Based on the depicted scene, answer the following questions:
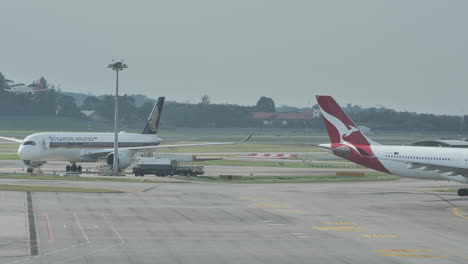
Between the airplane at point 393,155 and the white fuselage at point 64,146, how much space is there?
36.7 metres

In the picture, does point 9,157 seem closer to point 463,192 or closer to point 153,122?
point 153,122

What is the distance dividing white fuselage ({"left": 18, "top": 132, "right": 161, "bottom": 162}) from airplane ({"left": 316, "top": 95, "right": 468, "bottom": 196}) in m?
36.7

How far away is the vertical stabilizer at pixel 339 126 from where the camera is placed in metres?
70.6

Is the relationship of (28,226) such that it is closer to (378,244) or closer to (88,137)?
(378,244)

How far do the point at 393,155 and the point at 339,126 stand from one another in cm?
585

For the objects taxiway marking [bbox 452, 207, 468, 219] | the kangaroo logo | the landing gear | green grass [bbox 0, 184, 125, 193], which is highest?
the kangaroo logo

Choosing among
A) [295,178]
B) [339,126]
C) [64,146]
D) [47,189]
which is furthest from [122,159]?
[339,126]

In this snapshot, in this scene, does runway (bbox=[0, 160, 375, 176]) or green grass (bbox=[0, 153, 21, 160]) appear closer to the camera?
runway (bbox=[0, 160, 375, 176])

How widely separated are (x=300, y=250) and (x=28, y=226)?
16.5 metres

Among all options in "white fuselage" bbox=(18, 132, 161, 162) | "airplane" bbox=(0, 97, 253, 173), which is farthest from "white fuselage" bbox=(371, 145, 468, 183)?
"white fuselage" bbox=(18, 132, 161, 162)

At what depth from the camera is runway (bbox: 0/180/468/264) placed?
37.4 m

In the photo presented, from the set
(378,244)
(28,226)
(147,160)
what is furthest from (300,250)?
(147,160)

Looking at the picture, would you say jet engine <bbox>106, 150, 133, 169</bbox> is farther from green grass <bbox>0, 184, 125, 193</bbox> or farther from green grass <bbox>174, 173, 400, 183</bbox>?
green grass <bbox>0, 184, 125, 193</bbox>

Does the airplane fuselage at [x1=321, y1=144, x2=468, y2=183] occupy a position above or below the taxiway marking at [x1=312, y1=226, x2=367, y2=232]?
above
